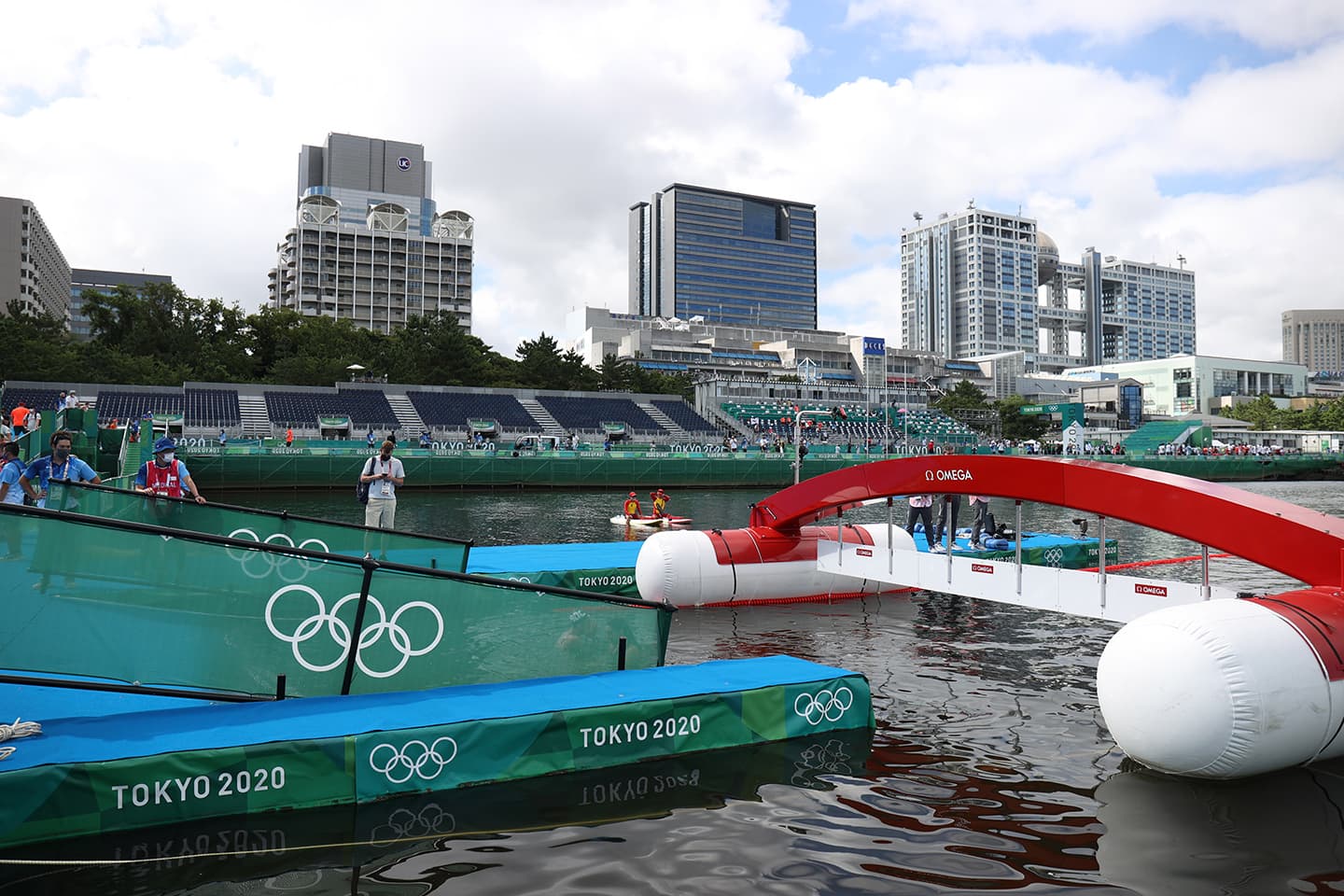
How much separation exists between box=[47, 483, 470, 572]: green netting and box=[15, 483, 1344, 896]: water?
5096 mm

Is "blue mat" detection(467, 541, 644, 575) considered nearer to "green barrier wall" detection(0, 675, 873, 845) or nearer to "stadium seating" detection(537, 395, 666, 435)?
"green barrier wall" detection(0, 675, 873, 845)

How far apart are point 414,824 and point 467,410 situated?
6535cm

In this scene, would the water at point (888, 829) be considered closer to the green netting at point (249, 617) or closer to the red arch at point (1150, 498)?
the green netting at point (249, 617)

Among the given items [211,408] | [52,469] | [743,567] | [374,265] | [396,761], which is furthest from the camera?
[374,265]

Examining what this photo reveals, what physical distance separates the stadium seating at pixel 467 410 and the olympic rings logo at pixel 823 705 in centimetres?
6091

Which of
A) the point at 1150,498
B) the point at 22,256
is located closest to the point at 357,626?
the point at 1150,498

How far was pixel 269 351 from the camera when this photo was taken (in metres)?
85.7

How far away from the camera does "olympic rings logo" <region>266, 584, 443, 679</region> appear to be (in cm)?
662

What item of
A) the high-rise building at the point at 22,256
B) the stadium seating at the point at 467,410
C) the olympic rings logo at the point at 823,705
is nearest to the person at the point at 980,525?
→ the olympic rings logo at the point at 823,705

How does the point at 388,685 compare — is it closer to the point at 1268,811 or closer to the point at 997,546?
the point at 1268,811

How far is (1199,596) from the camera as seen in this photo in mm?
9859

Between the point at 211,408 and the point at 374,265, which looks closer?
the point at 211,408

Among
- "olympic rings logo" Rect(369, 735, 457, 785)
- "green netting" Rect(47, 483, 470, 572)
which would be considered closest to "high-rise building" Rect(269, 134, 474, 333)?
"green netting" Rect(47, 483, 470, 572)

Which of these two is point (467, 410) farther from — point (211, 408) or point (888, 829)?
point (888, 829)
